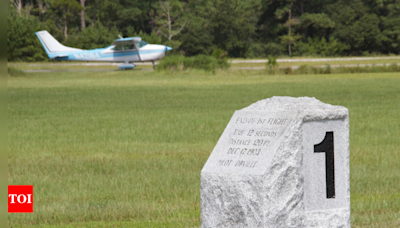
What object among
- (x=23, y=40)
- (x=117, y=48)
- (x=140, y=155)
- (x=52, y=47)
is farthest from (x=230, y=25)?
(x=140, y=155)

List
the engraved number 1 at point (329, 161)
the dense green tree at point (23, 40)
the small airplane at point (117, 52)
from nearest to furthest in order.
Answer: the engraved number 1 at point (329, 161) < the small airplane at point (117, 52) < the dense green tree at point (23, 40)

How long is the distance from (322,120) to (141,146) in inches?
287

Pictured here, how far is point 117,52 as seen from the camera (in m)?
49.3

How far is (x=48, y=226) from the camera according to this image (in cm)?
552

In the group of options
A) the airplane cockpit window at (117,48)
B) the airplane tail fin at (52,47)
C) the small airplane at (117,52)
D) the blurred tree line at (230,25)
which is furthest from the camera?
the blurred tree line at (230,25)

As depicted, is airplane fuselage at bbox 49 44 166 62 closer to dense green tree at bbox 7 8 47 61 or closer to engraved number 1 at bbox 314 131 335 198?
dense green tree at bbox 7 8 47 61

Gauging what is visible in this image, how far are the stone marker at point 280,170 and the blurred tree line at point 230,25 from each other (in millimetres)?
60002

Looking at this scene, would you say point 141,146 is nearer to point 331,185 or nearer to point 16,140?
point 16,140

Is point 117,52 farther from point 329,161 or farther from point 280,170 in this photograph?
point 280,170

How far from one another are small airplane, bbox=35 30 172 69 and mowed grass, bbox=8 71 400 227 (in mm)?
26375

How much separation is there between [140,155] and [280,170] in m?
6.45

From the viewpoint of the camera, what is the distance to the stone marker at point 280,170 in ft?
12.8

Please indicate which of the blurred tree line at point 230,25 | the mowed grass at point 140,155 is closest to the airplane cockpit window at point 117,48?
the blurred tree line at point 230,25

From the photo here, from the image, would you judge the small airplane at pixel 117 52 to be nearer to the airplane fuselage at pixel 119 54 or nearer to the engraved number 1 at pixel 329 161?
the airplane fuselage at pixel 119 54
